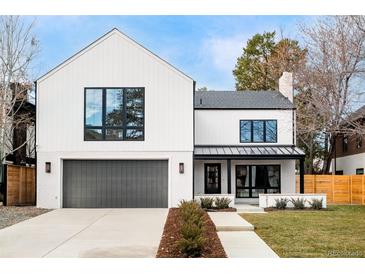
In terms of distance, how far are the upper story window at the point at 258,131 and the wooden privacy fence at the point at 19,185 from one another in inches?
402

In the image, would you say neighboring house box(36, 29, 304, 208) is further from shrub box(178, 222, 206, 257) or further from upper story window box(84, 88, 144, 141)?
shrub box(178, 222, 206, 257)

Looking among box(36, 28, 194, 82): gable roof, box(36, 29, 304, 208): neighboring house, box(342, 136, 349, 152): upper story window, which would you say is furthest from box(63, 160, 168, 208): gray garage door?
box(342, 136, 349, 152): upper story window

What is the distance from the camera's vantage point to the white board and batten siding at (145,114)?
62.7ft

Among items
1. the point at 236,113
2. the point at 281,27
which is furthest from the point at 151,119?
the point at 281,27

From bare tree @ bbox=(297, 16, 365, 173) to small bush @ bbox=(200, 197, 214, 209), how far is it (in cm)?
507

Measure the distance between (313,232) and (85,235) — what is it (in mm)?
6236

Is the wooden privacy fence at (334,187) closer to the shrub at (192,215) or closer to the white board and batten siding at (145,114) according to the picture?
the white board and batten siding at (145,114)

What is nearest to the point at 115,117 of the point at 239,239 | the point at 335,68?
the point at 239,239

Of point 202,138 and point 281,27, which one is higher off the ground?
point 281,27

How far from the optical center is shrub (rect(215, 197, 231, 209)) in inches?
753
